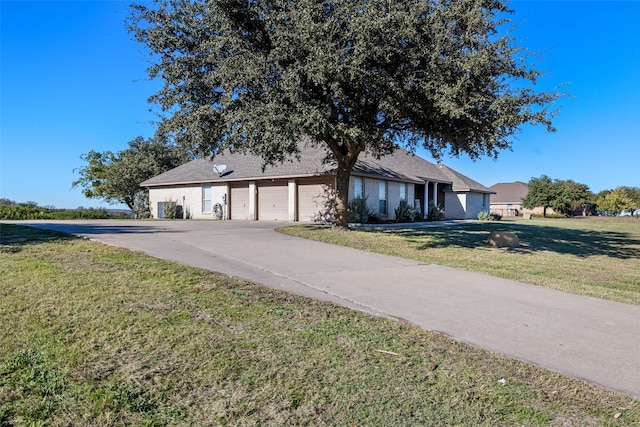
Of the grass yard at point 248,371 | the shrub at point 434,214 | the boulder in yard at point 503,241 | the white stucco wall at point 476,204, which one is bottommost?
the grass yard at point 248,371

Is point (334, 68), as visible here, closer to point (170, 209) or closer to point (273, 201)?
point (273, 201)

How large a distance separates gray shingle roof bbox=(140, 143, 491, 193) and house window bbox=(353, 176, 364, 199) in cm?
43

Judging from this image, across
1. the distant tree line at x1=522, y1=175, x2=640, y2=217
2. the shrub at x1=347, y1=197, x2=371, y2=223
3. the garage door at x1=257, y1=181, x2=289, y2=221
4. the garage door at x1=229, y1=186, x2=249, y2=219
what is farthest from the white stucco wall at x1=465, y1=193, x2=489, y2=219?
the distant tree line at x1=522, y1=175, x2=640, y2=217

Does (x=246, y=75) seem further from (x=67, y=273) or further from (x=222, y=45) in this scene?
(x=67, y=273)

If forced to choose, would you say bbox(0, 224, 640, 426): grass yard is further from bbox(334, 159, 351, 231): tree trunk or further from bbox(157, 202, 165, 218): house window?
bbox(157, 202, 165, 218): house window

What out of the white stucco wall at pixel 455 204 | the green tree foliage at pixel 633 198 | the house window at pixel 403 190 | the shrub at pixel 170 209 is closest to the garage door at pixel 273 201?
the shrub at pixel 170 209

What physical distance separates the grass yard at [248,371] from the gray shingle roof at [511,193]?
234ft

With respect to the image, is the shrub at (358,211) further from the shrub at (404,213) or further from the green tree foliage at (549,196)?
the green tree foliage at (549,196)

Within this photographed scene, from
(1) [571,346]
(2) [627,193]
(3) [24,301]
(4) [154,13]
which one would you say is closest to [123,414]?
(3) [24,301]

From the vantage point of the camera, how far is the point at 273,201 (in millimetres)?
24344

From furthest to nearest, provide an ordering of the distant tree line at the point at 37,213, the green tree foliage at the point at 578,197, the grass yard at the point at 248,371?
the green tree foliage at the point at 578,197, the distant tree line at the point at 37,213, the grass yard at the point at 248,371

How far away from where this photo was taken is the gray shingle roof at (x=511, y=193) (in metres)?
69.4

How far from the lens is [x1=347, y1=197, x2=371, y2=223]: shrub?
68.7 ft

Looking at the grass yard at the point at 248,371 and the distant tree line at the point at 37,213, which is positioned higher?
the distant tree line at the point at 37,213
